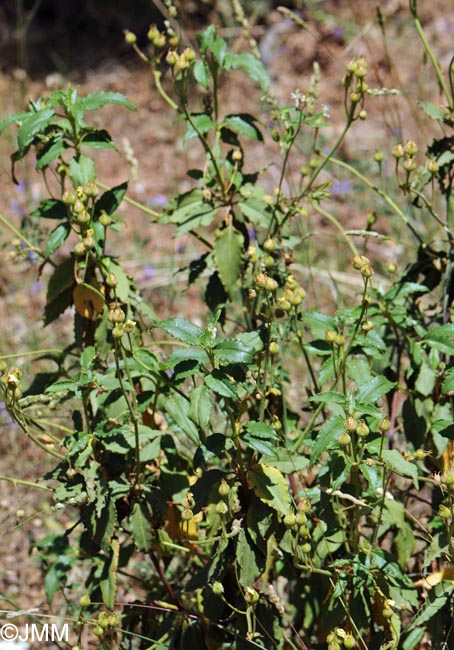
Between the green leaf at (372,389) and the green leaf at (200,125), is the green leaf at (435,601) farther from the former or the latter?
the green leaf at (200,125)

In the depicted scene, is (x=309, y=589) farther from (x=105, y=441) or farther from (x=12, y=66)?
(x=12, y=66)

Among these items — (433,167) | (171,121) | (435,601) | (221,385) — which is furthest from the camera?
(171,121)

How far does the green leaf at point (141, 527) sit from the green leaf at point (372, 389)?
1.52 feet

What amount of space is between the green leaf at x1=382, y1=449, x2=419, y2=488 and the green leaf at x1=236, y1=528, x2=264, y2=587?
0.94ft

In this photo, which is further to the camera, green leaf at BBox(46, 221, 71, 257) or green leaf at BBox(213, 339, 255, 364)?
green leaf at BBox(46, 221, 71, 257)

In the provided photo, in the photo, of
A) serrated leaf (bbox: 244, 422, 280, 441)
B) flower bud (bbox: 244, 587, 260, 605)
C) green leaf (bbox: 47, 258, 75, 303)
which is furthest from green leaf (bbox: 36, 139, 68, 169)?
flower bud (bbox: 244, 587, 260, 605)

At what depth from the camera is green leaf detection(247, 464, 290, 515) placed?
1.41 metres

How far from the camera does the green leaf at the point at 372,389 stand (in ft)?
4.49

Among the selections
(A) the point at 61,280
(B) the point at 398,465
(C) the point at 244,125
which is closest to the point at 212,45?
(C) the point at 244,125

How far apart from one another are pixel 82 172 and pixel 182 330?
40 centimetres

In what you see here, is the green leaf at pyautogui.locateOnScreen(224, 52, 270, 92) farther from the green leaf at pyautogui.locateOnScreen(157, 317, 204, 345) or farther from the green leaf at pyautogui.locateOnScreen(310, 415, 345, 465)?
the green leaf at pyautogui.locateOnScreen(310, 415, 345, 465)

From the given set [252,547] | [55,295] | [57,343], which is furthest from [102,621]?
[57,343]

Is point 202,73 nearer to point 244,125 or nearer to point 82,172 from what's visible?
point 244,125

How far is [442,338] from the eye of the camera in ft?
4.94
